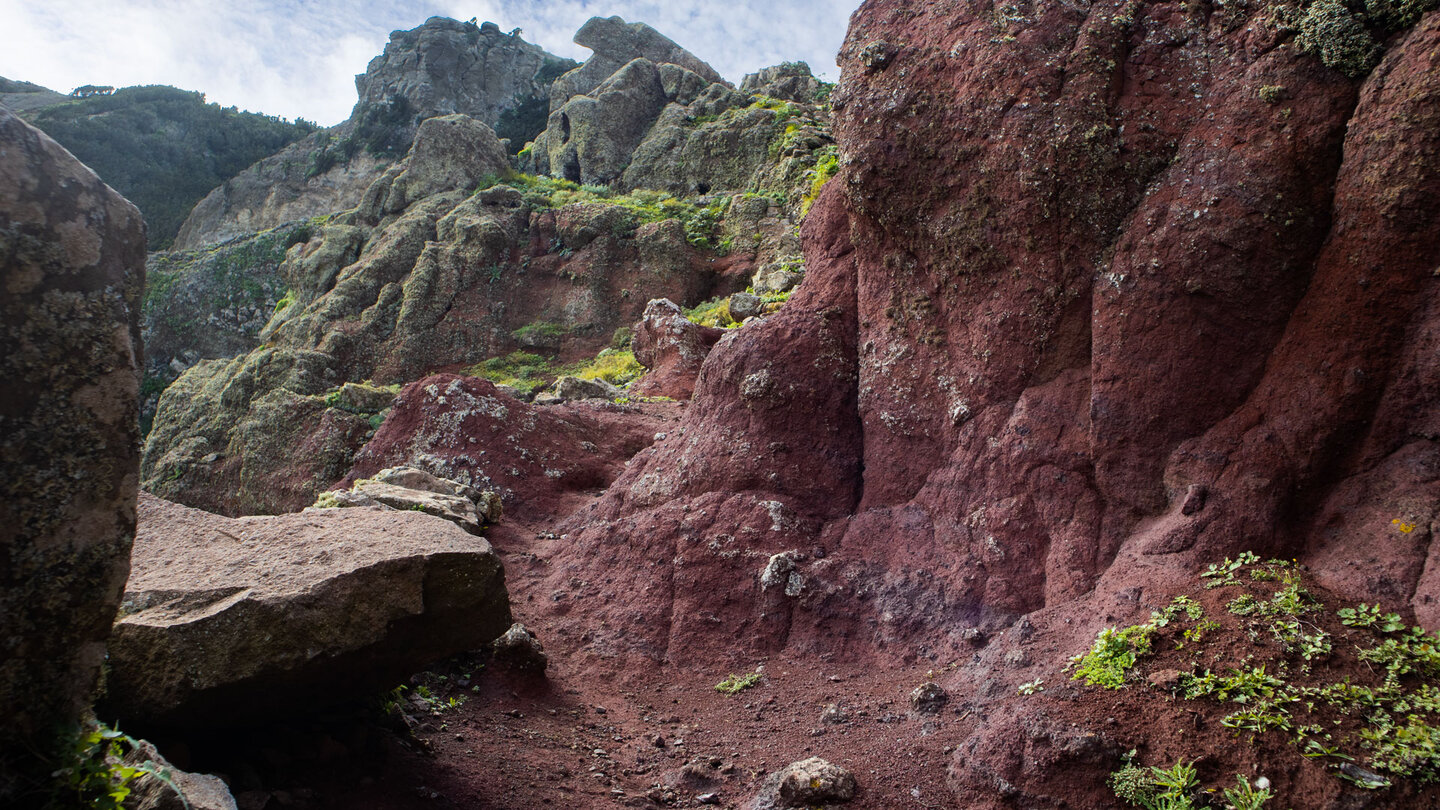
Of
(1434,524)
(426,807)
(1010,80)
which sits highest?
(1010,80)

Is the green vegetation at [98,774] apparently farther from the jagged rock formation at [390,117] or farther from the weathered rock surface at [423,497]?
the jagged rock formation at [390,117]

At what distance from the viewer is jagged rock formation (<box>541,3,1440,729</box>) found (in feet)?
14.3

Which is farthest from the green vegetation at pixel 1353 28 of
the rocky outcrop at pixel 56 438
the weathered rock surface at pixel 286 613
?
the rocky outcrop at pixel 56 438

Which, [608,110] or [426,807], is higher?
[608,110]

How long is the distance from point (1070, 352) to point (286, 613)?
15.1 ft

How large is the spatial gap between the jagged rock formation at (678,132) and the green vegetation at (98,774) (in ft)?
67.2

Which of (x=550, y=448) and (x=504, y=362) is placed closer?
(x=550, y=448)

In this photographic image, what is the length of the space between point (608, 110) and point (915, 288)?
27544 mm

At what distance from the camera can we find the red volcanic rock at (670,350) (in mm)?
14828

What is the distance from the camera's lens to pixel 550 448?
10734 mm

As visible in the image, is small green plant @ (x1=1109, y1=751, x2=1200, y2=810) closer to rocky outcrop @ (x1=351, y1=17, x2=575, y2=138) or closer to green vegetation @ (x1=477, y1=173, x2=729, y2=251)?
green vegetation @ (x1=477, y1=173, x2=729, y2=251)

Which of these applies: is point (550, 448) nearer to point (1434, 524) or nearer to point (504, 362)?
point (1434, 524)

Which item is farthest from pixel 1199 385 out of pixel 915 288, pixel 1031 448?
pixel 915 288

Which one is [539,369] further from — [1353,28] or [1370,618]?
[1370,618]
